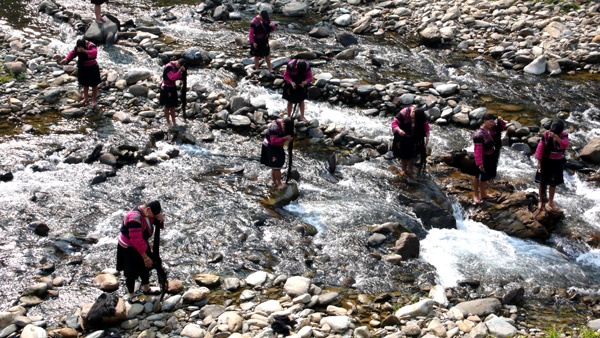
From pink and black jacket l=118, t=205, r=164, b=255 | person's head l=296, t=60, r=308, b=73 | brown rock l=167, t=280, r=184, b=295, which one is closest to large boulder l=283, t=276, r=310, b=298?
brown rock l=167, t=280, r=184, b=295

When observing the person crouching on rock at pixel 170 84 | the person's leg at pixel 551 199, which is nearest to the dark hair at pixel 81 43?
the person crouching on rock at pixel 170 84

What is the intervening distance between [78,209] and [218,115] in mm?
4689

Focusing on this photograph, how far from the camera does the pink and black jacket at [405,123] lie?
31.5 feet

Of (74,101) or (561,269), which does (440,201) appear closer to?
(561,269)

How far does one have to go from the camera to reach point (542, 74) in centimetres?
1479

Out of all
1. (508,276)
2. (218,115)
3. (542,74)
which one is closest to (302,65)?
(218,115)

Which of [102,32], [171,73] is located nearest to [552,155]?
[171,73]

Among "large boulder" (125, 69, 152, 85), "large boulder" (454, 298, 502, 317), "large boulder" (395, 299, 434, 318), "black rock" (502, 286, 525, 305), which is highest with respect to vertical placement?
"large boulder" (125, 69, 152, 85)

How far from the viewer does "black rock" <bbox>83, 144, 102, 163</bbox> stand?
33.1 ft

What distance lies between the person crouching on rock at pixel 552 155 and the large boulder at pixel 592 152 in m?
2.72

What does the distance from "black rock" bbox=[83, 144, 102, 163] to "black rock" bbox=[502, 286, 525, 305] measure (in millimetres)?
8394

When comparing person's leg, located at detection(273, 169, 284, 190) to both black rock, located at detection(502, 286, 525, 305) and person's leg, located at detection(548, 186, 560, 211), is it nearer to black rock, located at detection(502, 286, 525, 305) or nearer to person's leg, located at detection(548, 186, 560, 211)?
black rock, located at detection(502, 286, 525, 305)

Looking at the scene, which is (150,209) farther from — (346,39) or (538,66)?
(538,66)

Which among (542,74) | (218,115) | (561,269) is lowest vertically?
(561,269)
